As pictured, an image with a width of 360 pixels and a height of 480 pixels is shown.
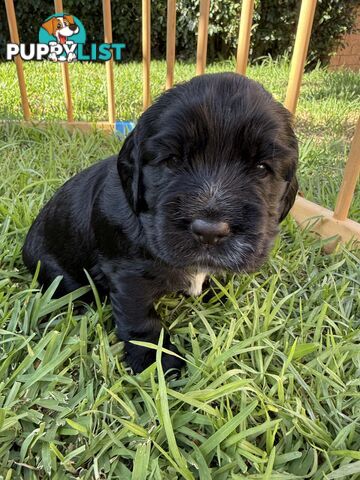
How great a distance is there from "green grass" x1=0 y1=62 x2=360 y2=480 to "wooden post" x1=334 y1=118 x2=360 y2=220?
233 millimetres

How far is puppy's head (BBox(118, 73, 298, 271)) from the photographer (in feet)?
4.16

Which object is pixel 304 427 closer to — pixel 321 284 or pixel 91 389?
pixel 91 389

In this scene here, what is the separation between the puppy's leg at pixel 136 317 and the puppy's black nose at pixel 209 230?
40 centimetres

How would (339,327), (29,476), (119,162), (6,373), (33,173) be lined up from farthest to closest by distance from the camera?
(33,173)
(339,327)
(119,162)
(6,373)
(29,476)

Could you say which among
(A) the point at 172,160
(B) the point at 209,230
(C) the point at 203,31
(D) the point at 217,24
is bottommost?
(D) the point at 217,24

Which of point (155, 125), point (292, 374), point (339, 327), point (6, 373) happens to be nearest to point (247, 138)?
point (155, 125)

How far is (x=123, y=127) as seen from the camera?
3.77 meters

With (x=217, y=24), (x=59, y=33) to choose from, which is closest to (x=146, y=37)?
(x=59, y=33)

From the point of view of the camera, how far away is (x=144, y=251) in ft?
5.01

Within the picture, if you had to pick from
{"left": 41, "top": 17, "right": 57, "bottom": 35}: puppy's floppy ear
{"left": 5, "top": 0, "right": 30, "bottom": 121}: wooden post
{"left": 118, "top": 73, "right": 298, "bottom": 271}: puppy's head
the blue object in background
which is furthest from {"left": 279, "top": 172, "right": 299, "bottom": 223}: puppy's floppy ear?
{"left": 41, "top": 17, "right": 57, "bottom": 35}: puppy's floppy ear

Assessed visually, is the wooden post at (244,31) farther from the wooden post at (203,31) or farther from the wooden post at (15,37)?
the wooden post at (15,37)

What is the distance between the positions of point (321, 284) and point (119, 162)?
1.11 m

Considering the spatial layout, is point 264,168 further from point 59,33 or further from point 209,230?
point 59,33

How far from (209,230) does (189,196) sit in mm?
140
